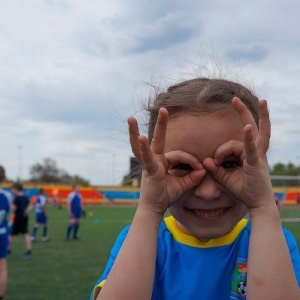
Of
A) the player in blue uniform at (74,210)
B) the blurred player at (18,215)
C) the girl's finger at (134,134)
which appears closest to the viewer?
the girl's finger at (134,134)

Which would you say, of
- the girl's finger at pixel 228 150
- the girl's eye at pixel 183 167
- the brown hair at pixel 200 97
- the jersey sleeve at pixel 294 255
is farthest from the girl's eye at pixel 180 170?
the jersey sleeve at pixel 294 255

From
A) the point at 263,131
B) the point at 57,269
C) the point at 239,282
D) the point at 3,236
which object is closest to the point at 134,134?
the point at 263,131

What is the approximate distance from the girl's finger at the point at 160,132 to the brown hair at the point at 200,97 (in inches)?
8.1

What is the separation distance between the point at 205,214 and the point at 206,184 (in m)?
0.11

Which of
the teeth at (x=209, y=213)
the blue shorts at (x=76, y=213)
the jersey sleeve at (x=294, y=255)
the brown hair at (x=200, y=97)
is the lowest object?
the blue shorts at (x=76, y=213)

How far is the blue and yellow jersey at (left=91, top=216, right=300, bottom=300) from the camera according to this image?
5.84ft

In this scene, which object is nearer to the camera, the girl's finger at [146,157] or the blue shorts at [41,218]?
the girl's finger at [146,157]

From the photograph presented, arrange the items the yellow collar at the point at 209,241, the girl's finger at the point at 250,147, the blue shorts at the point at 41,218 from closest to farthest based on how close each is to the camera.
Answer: the girl's finger at the point at 250,147
the yellow collar at the point at 209,241
the blue shorts at the point at 41,218

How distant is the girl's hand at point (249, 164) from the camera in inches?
62.9

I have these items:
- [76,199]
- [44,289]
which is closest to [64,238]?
[76,199]

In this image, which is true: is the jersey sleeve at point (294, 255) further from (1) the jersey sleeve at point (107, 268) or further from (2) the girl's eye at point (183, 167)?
(1) the jersey sleeve at point (107, 268)

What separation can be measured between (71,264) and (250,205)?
33.8 feet

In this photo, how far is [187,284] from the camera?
5.85ft

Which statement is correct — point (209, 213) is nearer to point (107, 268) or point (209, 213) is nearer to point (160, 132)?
point (160, 132)
